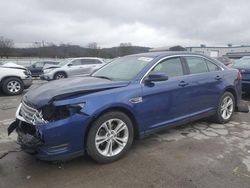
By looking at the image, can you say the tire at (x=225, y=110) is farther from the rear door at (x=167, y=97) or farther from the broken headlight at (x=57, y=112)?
the broken headlight at (x=57, y=112)

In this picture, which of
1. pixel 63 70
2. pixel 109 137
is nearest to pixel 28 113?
pixel 109 137

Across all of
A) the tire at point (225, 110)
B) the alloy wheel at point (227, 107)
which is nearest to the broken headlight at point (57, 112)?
the tire at point (225, 110)

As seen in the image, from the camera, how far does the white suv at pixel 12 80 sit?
962cm

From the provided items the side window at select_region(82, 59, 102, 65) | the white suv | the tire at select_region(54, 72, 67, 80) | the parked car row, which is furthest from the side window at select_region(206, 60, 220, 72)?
the side window at select_region(82, 59, 102, 65)

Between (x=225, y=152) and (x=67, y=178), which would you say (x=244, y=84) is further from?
(x=67, y=178)

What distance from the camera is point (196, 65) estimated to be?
4.98 metres

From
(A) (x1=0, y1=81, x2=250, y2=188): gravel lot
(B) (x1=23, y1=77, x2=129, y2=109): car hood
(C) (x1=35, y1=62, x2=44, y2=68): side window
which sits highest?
(C) (x1=35, y1=62, x2=44, y2=68): side window

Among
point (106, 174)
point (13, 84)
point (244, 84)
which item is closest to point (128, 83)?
point (106, 174)

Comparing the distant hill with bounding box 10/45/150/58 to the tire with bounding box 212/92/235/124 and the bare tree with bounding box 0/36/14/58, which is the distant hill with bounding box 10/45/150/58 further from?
the tire with bounding box 212/92/235/124

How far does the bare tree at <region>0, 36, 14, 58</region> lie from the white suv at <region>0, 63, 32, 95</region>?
39.0m

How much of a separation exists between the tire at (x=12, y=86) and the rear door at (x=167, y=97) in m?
7.34

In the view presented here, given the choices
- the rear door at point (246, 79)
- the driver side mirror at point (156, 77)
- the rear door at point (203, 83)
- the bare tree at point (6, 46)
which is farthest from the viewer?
the bare tree at point (6, 46)

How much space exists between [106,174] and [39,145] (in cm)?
93

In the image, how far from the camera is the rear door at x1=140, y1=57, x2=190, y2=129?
395 cm
